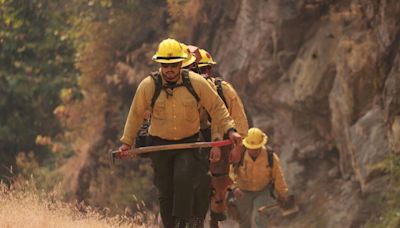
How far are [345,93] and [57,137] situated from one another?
576 inches

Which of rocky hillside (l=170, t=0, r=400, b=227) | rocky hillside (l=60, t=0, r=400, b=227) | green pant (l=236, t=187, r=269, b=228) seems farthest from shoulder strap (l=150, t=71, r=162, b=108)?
green pant (l=236, t=187, r=269, b=228)

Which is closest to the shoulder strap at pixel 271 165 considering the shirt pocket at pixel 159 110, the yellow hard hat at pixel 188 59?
the yellow hard hat at pixel 188 59

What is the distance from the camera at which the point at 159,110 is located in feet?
34.1

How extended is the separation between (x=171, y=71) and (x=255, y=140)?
19.2 ft

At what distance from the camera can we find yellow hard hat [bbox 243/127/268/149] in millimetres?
15953

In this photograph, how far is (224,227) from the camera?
20500mm

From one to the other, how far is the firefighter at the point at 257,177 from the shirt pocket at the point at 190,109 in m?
5.29

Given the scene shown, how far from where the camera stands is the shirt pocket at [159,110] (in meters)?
10.4

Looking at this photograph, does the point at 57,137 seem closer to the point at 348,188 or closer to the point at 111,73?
the point at 111,73

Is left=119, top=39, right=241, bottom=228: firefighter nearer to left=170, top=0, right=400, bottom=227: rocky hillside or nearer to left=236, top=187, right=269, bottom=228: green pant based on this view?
left=170, top=0, right=400, bottom=227: rocky hillside

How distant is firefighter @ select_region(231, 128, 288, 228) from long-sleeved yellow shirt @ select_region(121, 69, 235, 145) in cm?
519

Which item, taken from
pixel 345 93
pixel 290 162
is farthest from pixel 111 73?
pixel 345 93

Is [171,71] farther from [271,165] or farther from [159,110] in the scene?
[271,165]

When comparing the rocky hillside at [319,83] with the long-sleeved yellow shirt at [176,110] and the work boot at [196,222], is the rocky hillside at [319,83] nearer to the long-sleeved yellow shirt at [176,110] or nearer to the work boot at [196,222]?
the work boot at [196,222]
